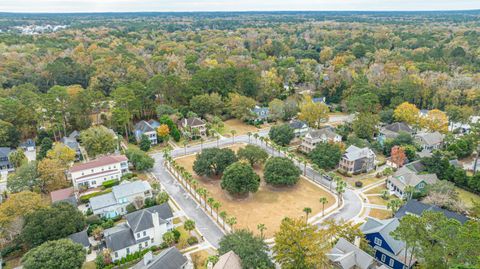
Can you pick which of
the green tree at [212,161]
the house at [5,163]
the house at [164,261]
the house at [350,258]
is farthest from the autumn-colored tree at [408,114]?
the house at [5,163]

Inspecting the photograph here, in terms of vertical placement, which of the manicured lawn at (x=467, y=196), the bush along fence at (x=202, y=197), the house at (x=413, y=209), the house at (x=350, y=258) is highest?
the house at (x=350, y=258)

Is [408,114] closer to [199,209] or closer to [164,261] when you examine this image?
[199,209]

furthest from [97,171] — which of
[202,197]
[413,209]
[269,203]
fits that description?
[413,209]

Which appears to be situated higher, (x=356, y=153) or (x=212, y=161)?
(x=212, y=161)

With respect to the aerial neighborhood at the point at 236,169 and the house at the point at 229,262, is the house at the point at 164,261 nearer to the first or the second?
the aerial neighborhood at the point at 236,169

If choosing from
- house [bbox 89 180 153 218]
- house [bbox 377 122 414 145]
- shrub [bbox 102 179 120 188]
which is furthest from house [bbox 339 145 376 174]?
shrub [bbox 102 179 120 188]

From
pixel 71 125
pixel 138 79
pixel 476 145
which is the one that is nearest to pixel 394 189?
pixel 476 145
